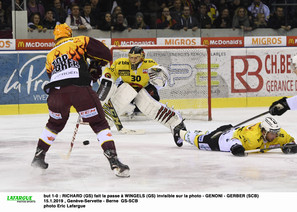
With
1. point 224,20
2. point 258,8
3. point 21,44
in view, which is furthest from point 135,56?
point 258,8

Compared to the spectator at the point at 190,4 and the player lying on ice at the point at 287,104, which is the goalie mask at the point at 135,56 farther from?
the spectator at the point at 190,4

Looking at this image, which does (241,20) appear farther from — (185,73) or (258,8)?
(185,73)

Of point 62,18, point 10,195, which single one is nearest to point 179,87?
point 62,18

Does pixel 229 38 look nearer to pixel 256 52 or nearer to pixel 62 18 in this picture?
pixel 256 52

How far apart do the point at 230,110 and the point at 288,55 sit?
1759mm

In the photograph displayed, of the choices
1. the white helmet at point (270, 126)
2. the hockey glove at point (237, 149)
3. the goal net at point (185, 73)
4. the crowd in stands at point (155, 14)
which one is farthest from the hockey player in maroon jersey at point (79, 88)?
the crowd in stands at point (155, 14)

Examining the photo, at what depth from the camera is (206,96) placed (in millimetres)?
10414

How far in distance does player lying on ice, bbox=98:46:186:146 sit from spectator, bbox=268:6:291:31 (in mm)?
5589

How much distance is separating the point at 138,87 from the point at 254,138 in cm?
245

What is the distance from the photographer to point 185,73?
10.6 metres

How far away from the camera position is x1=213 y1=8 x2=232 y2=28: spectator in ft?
43.5

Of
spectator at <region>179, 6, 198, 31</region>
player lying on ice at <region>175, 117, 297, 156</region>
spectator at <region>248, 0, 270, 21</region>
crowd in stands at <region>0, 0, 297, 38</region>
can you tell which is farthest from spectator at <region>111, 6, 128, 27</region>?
player lying on ice at <region>175, 117, 297, 156</region>

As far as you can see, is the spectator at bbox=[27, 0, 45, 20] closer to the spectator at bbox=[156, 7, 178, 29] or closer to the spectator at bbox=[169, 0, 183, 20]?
the spectator at bbox=[156, 7, 178, 29]

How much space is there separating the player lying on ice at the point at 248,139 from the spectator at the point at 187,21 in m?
6.14
